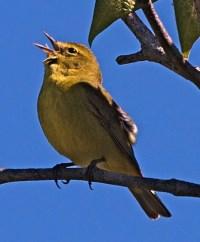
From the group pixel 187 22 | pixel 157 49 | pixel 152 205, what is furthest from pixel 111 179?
pixel 152 205

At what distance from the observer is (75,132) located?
5.93 meters

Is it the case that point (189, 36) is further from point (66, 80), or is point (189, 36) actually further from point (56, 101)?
point (66, 80)

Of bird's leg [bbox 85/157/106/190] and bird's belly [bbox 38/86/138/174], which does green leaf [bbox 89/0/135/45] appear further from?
bird's belly [bbox 38/86/138/174]

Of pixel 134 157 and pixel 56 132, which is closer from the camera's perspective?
pixel 56 132

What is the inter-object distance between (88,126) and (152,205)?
1.25m

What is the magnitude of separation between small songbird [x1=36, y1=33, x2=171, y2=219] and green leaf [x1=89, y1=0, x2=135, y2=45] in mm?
4263

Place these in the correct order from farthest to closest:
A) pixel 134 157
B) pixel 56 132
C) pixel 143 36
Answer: pixel 134 157 < pixel 56 132 < pixel 143 36

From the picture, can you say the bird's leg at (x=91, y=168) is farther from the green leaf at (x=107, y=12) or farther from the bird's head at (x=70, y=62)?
the green leaf at (x=107, y=12)

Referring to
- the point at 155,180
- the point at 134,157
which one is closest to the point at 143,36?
the point at 155,180

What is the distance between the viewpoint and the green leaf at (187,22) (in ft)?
5.82

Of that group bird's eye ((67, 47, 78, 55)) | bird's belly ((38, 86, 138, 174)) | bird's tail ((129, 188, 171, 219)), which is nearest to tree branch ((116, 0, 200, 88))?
bird's belly ((38, 86, 138, 174))

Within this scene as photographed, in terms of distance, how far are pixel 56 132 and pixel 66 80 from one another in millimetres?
830

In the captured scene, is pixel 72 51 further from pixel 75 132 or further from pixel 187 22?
pixel 187 22

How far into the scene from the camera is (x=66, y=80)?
6.56m
